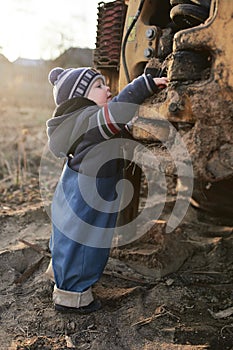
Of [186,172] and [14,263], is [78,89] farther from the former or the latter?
[14,263]

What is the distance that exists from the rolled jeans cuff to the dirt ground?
70 mm

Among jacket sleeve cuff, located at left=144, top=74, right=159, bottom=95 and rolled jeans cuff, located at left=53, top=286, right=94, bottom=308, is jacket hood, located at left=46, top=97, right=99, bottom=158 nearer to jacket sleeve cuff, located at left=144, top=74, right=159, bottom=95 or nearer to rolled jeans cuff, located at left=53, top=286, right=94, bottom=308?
jacket sleeve cuff, located at left=144, top=74, right=159, bottom=95

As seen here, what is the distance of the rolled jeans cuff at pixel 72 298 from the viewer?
251 centimetres

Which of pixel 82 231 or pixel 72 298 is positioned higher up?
pixel 82 231

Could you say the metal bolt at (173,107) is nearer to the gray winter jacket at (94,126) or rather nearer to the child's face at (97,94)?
the gray winter jacket at (94,126)

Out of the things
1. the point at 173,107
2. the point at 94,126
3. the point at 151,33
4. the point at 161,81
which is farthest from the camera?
the point at 151,33

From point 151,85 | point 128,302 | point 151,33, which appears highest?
point 151,33

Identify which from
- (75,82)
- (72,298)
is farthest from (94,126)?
(72,298)

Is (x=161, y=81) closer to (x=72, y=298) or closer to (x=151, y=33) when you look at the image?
(x=151, y=33)

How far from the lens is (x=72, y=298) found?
8.23 ft

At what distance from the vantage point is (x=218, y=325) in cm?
234

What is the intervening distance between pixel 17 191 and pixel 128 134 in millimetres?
3150

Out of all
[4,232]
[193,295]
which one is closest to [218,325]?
[193,295]

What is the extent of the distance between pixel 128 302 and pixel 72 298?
33cm
